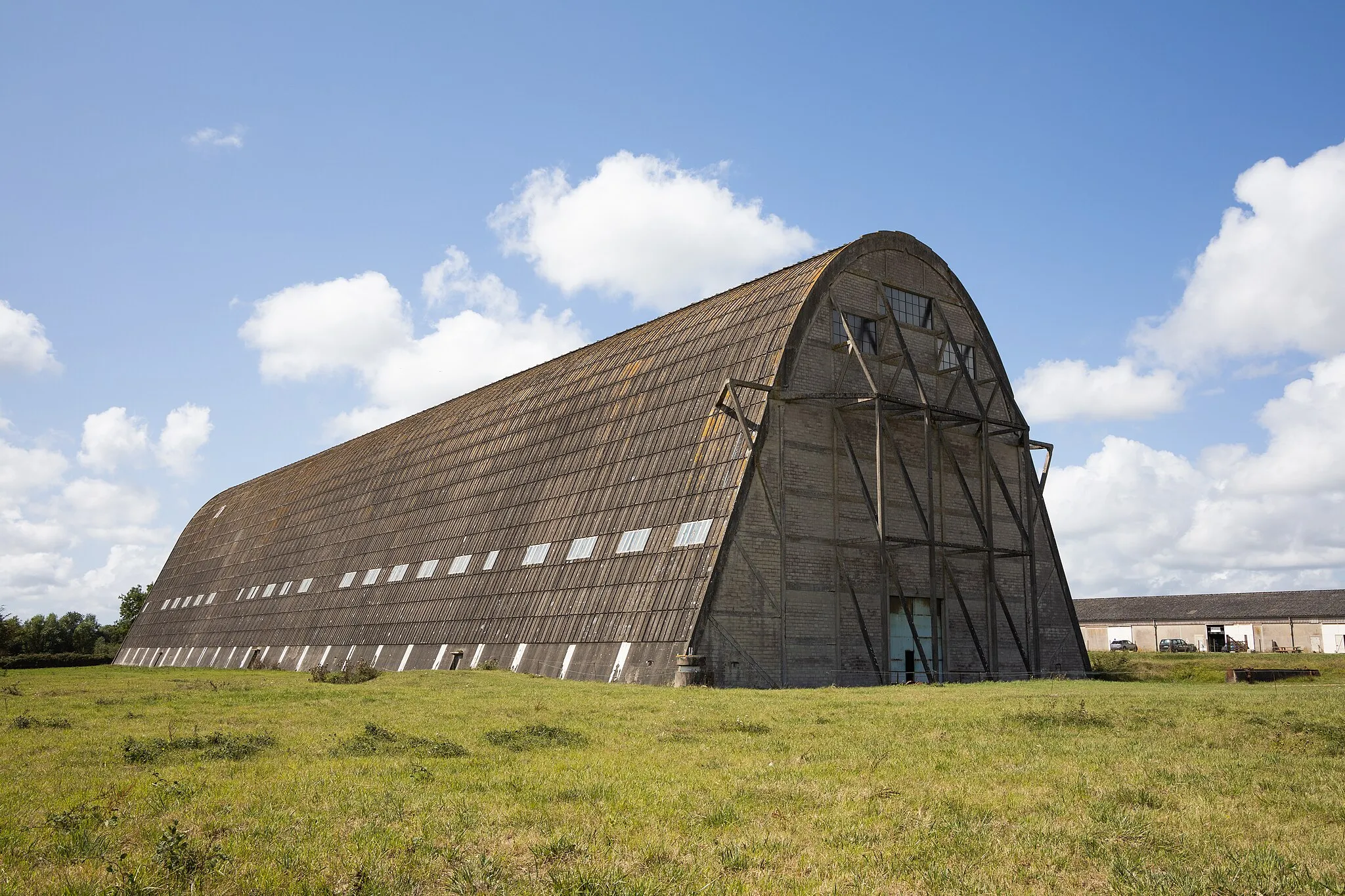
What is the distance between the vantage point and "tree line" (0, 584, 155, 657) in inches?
3364

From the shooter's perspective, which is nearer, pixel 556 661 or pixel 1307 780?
pixel 1307 780

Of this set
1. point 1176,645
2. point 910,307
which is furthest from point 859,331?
point 1176,645

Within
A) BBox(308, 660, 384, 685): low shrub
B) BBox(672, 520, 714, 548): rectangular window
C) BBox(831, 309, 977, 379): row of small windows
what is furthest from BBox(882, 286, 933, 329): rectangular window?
BBox(308, 660, 384, 685): low shrub

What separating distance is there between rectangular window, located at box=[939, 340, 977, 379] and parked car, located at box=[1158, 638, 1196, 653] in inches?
2003

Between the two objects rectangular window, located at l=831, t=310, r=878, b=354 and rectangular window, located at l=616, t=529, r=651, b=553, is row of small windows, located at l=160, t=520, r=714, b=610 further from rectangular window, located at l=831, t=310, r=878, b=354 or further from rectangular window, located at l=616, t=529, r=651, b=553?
rectangular window, located at l=831, t=310, r=878, b=354

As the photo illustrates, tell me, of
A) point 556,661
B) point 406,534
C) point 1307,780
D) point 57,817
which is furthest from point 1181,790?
point 406,534

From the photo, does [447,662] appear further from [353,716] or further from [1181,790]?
[1181,790]

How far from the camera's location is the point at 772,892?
24.3 ft

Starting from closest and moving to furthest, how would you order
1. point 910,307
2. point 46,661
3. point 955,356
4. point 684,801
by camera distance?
point 684,801, point 910,307, point 955,356, point 46,661

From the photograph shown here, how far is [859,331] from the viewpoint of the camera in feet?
121

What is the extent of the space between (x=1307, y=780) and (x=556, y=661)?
1010 inches

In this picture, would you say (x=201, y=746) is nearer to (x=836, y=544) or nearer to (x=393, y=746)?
(x=393, y=746)

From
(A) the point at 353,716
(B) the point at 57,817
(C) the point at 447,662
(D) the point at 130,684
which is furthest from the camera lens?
(C) the point at 447,662

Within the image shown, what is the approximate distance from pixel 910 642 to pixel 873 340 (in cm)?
1085
